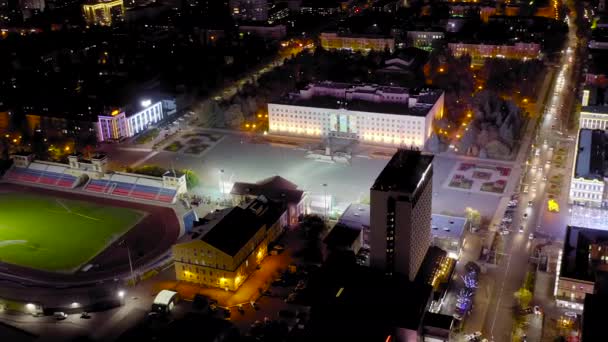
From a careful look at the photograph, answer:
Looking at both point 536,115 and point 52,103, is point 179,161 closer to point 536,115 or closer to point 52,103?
point 52,103

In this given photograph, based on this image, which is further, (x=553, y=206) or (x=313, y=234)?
(x=553, y=206)

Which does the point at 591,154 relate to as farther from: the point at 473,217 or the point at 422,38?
the point at 422,38

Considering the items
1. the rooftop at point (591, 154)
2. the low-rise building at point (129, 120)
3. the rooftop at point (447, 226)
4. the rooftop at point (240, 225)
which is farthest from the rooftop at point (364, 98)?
the rooftop at point (240, 225)

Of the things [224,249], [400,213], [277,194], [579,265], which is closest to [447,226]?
[579,265]

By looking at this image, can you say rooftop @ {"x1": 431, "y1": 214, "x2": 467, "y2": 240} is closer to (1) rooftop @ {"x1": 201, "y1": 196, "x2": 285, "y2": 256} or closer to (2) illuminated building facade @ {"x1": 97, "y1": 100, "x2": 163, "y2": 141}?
(1) rooftop @ {"x1": 201, "y1": 196, "x2": 285, "y2": 256}

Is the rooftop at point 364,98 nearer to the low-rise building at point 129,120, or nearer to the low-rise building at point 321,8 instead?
the low-rise building at point 129,120

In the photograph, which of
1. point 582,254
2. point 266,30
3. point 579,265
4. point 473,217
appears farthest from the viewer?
point 266,30
